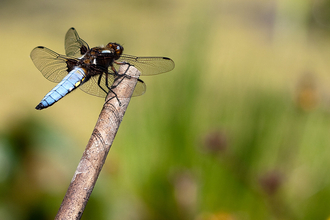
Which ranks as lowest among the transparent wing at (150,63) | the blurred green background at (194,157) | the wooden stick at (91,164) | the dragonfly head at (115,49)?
the blurred green background at (194,157)

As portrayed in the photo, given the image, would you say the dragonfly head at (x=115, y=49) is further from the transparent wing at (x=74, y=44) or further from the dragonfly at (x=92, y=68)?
the transparent wing at (x=74, y=44)

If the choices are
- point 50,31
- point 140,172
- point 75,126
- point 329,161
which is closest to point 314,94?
point 329,161

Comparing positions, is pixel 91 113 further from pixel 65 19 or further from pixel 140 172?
pixel 65 19

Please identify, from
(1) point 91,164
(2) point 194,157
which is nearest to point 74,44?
(2) point 194,157

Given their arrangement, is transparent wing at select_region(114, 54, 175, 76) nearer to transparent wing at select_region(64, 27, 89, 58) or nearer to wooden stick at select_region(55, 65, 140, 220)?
transparent wing at select_region(64, 27, 89, 58)

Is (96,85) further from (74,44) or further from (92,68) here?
(74,44)

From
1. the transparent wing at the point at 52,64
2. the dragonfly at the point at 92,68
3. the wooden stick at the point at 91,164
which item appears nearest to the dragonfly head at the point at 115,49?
the dragonfly at the point at 92,68

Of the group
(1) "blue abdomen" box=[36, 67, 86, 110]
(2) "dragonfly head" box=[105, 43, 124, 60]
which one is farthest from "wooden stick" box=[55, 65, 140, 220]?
(2) "dragonfly head" box=[105, 43, 124, 60]
